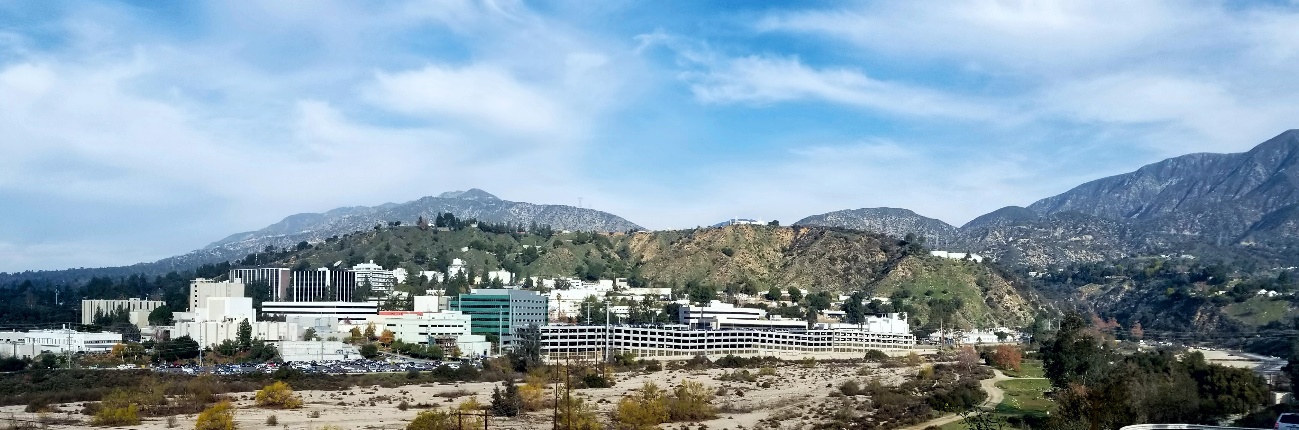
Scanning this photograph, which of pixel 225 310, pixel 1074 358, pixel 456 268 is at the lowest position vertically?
pixel 1074 358

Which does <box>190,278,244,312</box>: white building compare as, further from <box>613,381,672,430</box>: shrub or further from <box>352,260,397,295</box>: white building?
<box>613,381,672,430</box>: shrub

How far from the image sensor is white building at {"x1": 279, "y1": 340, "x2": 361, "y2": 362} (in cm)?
9231

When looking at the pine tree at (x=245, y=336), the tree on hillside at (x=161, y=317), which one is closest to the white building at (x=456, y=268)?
the tree on hillside at (x=161, y=317)

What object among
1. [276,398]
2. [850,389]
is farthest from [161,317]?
[850,389]

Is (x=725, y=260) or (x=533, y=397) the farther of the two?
(x=725, y=260)

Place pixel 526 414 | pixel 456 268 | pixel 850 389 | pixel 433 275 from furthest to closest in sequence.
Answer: pixel 456 268
pixel 433 275
pixel 850 389
pixel 526 414

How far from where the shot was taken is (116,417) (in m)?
50.0

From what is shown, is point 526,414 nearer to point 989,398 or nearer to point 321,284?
point 989,398

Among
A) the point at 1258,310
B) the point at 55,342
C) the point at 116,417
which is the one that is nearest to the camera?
the point at 116,417

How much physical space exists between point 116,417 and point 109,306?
101008 millimetres

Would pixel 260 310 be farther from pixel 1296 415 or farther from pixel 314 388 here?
pixel 1296 415

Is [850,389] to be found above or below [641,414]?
below

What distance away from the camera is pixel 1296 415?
115ft

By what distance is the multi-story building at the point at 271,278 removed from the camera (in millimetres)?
152500
